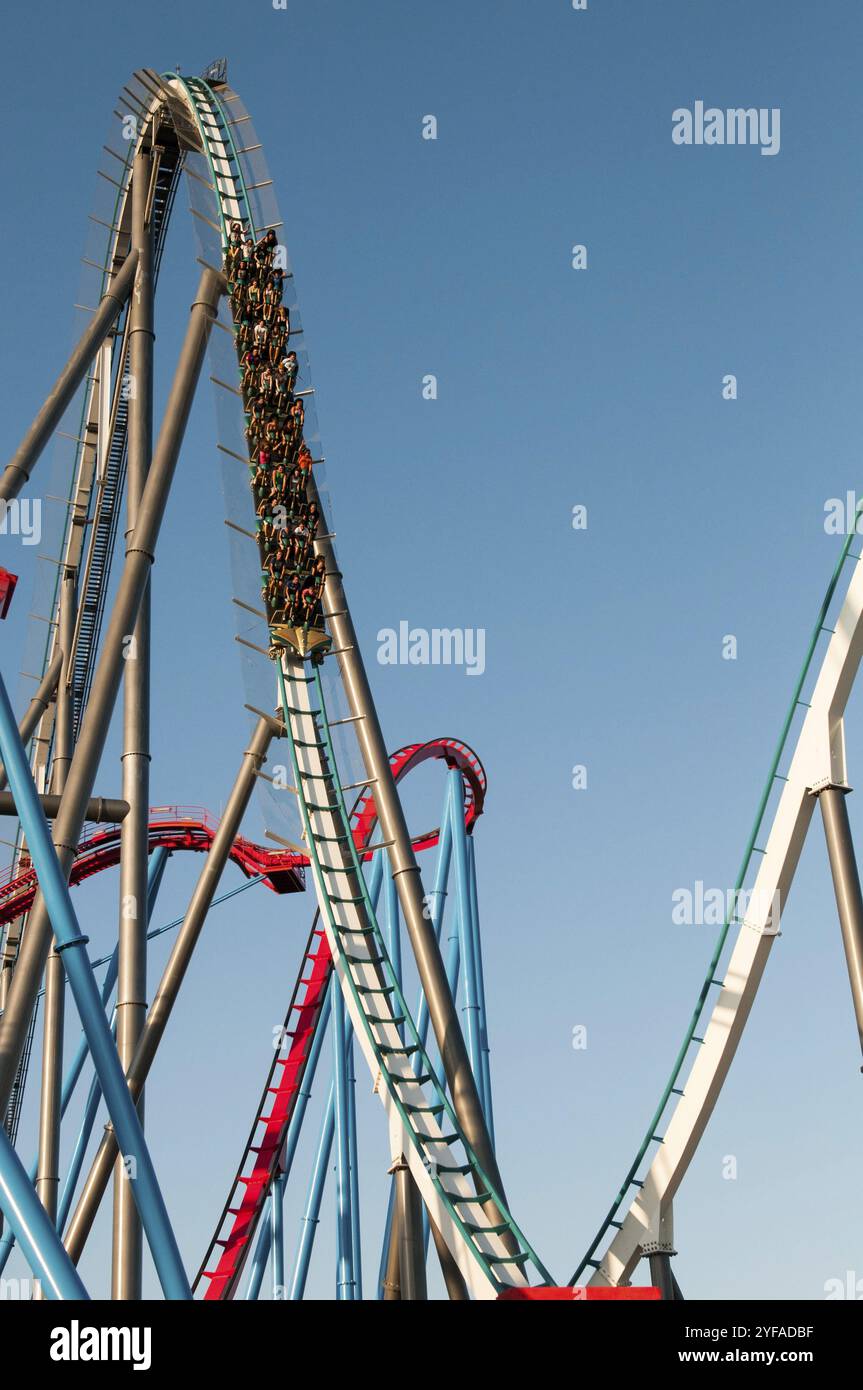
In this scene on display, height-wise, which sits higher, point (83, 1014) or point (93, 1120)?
point (83, 1014)

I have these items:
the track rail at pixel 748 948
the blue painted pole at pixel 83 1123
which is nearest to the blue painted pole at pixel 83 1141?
the blue painted pole at pixel 83 1123

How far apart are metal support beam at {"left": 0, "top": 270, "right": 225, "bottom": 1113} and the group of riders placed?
23 centimetres

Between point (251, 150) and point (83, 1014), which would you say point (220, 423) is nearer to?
point (251, 150)

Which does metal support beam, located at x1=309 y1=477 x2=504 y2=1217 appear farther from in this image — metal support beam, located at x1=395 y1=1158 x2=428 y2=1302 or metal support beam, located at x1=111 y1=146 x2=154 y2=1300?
metal support beam, located at x1=111 y1=146 x2=154 y2=1300

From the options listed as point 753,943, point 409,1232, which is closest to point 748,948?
point 753,943

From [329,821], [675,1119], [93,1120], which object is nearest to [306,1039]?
[93,1120]

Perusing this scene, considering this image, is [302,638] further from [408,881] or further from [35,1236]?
[35,1236]

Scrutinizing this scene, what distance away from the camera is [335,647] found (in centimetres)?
894

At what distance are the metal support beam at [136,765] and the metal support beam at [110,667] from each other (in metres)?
0.23

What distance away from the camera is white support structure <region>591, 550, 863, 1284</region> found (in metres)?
7.60

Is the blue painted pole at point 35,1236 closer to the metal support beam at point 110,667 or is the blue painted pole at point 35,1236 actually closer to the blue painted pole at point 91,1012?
the blue painted pole at point 91,1012

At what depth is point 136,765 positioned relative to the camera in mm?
8844
